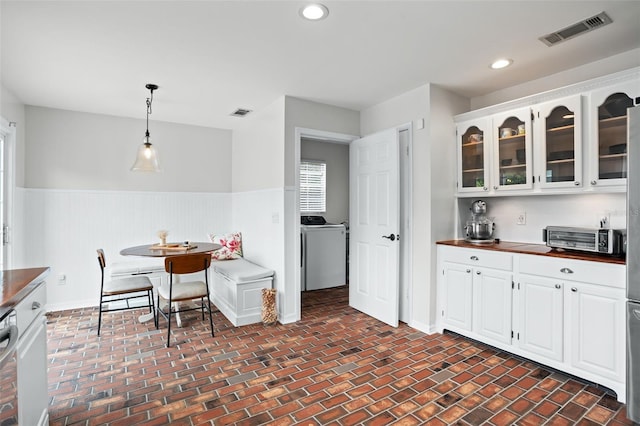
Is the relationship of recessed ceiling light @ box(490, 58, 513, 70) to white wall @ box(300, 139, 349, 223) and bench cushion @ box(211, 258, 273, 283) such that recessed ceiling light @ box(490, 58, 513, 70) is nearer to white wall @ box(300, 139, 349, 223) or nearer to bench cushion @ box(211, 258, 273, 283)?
bench cushion @ box(211, 258, 273, 283)

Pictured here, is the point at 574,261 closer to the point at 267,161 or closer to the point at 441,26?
the point at 441,26

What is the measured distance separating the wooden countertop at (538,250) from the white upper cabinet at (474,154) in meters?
0.57

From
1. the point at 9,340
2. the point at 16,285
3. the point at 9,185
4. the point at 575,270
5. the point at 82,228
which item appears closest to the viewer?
the point at 9,340

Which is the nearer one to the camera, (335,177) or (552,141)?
(552,141)

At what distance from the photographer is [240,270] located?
4.05 meters

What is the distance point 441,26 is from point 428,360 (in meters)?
2.55

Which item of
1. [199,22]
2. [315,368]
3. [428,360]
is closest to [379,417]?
[315,368]

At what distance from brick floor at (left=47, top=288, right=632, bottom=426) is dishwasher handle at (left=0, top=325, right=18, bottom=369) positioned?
104 centimetres

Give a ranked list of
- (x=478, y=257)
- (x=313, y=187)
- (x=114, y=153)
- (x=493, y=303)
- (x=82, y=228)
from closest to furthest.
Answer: (x=493, y=303)
(x=478, y=257)
(x=82, y=228)
(x=114, y=153)
(x=313, y=187)

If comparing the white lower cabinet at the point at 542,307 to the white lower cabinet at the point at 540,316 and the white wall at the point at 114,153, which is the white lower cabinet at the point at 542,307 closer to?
the white lower cabinet at the point at 540,316

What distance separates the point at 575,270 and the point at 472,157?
142cm

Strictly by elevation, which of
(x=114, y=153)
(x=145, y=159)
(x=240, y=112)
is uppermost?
(x=240, y=112)

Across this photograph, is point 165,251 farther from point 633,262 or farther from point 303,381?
point 633,262

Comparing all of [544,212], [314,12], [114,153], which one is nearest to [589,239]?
[544,212]
